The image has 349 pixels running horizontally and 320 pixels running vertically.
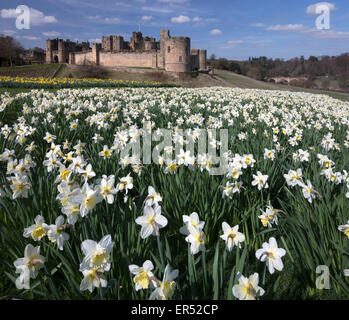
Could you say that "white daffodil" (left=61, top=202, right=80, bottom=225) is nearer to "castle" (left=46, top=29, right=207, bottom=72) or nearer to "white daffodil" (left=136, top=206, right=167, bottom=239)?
"white daffodil" (left=136, top=206, right=167, bottom=239)

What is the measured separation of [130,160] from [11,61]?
60002 millimetres

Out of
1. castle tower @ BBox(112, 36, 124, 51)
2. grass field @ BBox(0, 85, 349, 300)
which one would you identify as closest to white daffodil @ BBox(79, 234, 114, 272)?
grass field @ BBox(0, 85, 349, 300)

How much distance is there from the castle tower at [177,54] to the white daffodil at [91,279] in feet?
149

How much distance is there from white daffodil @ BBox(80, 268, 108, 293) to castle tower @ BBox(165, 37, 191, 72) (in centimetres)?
4552

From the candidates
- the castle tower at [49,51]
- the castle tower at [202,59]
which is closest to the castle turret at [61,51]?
the castle tower at [49,51]

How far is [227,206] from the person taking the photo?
2.07 m

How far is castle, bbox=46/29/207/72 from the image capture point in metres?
43.4

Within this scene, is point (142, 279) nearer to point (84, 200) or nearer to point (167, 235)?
point (84, 200)

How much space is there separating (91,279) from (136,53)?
2116 inches

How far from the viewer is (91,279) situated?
3.57ft

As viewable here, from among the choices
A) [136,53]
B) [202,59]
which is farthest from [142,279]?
[202,59]

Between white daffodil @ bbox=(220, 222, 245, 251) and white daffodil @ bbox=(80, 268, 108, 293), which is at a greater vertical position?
white daffodil @ bbox=(220, 222, 245, 251)

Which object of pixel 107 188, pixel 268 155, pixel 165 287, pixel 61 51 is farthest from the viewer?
pixel 61 51
